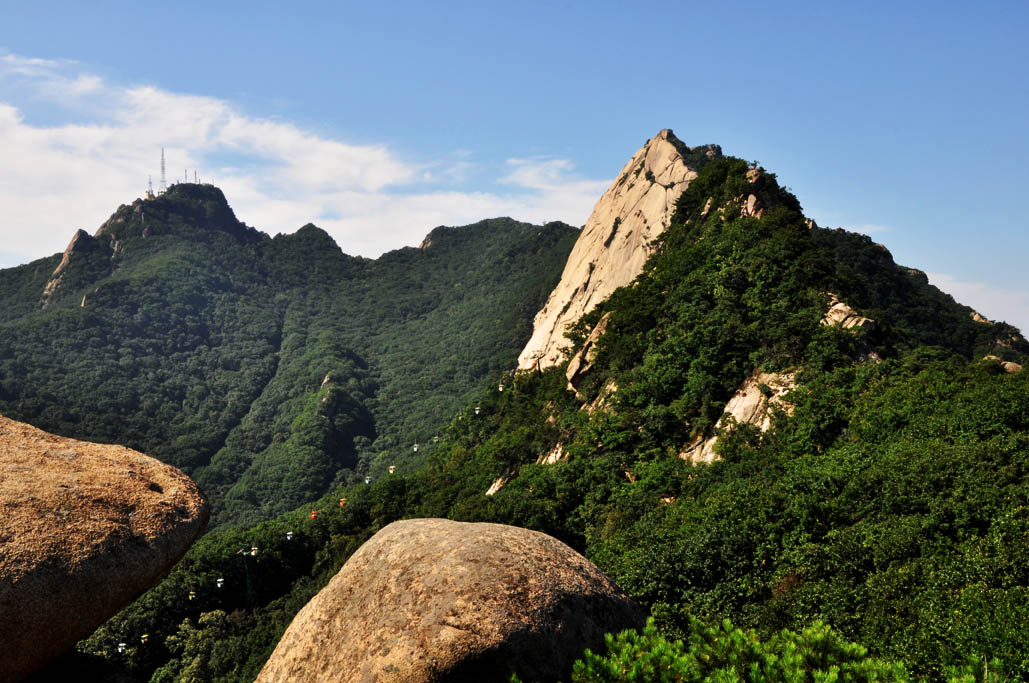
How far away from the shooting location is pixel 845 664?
827 centimetres

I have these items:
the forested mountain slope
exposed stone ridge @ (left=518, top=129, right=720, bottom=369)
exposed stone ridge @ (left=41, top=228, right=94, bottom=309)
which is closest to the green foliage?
exposed stone ridge @ (left=518, top=129, right=720, bottom=369)

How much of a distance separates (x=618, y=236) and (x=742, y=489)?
40.3 m

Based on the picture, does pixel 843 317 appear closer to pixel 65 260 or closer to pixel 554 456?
pixel 554 456

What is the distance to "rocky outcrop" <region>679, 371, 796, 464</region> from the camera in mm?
25609

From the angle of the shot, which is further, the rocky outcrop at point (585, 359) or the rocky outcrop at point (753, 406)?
the rocky outcrop at point (585, 359)

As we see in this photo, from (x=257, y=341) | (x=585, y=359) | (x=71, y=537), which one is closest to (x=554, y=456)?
(x=585, y=359)

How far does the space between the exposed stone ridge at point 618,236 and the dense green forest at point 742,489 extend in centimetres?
686

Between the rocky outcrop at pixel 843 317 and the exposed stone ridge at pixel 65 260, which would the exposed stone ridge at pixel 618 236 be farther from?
the exposed stone ridge at pixel 65 260

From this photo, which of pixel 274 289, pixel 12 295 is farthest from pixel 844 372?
pixel 12 295

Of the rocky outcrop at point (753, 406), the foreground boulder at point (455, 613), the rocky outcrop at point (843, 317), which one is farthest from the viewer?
the rocky outcrop at point (843, 317)

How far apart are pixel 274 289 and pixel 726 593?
13443 cm

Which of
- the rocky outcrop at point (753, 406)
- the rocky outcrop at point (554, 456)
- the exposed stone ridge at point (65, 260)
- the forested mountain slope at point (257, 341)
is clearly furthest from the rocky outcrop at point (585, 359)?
the exposed stone ridge at point (65, 260)

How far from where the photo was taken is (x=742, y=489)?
20172 millimetres

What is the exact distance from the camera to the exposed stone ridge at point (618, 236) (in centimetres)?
5322
